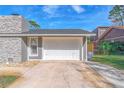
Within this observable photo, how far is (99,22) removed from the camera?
47.7 meters

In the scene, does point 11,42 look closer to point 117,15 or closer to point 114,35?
point 114,35

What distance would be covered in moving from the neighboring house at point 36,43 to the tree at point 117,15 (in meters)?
34.7

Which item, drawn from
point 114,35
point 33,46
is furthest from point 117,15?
point 33,46

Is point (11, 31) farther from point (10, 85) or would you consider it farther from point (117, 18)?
point (117, 18)

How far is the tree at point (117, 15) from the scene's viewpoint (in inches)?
2083

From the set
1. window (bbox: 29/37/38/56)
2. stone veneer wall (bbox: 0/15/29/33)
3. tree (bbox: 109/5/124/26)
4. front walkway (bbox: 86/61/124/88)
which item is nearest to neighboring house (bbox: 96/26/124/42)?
tree (bbox: 109/5/124/26)

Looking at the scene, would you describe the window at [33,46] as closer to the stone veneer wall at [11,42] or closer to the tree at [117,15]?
the stone veneer wall at [11,42]

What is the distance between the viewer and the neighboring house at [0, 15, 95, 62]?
18938 mm

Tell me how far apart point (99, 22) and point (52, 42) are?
28536mm

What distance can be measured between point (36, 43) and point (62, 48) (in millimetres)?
2358

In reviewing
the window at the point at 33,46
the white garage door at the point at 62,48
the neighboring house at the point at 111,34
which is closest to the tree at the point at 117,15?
the neighboring house at the point at 111,34

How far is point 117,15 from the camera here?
53938 mm
